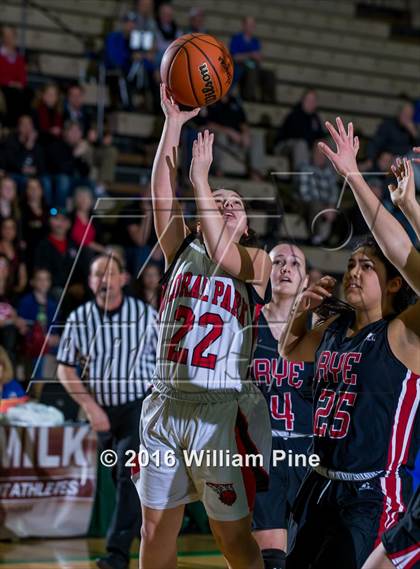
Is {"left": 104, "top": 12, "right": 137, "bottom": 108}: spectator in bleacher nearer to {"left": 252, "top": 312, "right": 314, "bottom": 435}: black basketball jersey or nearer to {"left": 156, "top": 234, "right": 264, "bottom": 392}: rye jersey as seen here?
{"left": 252, "top": 312, "right": 314, "bottom": 435}: black basketball jersey

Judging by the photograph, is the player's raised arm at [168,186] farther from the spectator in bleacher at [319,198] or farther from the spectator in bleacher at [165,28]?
the spectator in bleacher at [165,28]

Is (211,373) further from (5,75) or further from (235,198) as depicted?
(5,75)

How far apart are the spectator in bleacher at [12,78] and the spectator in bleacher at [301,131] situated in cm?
307

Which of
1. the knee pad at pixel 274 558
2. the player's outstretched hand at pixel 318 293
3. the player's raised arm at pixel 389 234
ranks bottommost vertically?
the knee pad at pixel 274 558

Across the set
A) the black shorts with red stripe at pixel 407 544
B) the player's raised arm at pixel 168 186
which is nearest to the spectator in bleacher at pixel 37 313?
the player's raised arm at pixel 168 186

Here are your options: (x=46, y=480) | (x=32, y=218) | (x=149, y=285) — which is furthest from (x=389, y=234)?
(x=32, y=218)

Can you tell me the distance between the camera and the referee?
6.44 metres

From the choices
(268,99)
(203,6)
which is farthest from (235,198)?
(203,6)

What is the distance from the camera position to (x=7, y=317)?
8148 millimetres

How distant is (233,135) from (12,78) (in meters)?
2.52

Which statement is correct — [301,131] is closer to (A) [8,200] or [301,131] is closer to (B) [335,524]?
(A) [8,200]

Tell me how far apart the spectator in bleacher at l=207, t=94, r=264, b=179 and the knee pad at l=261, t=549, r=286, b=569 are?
22.0 feet

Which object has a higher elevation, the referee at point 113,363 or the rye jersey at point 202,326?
the rye jersey at point 202,326

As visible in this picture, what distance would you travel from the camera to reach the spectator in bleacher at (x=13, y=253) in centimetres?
858
